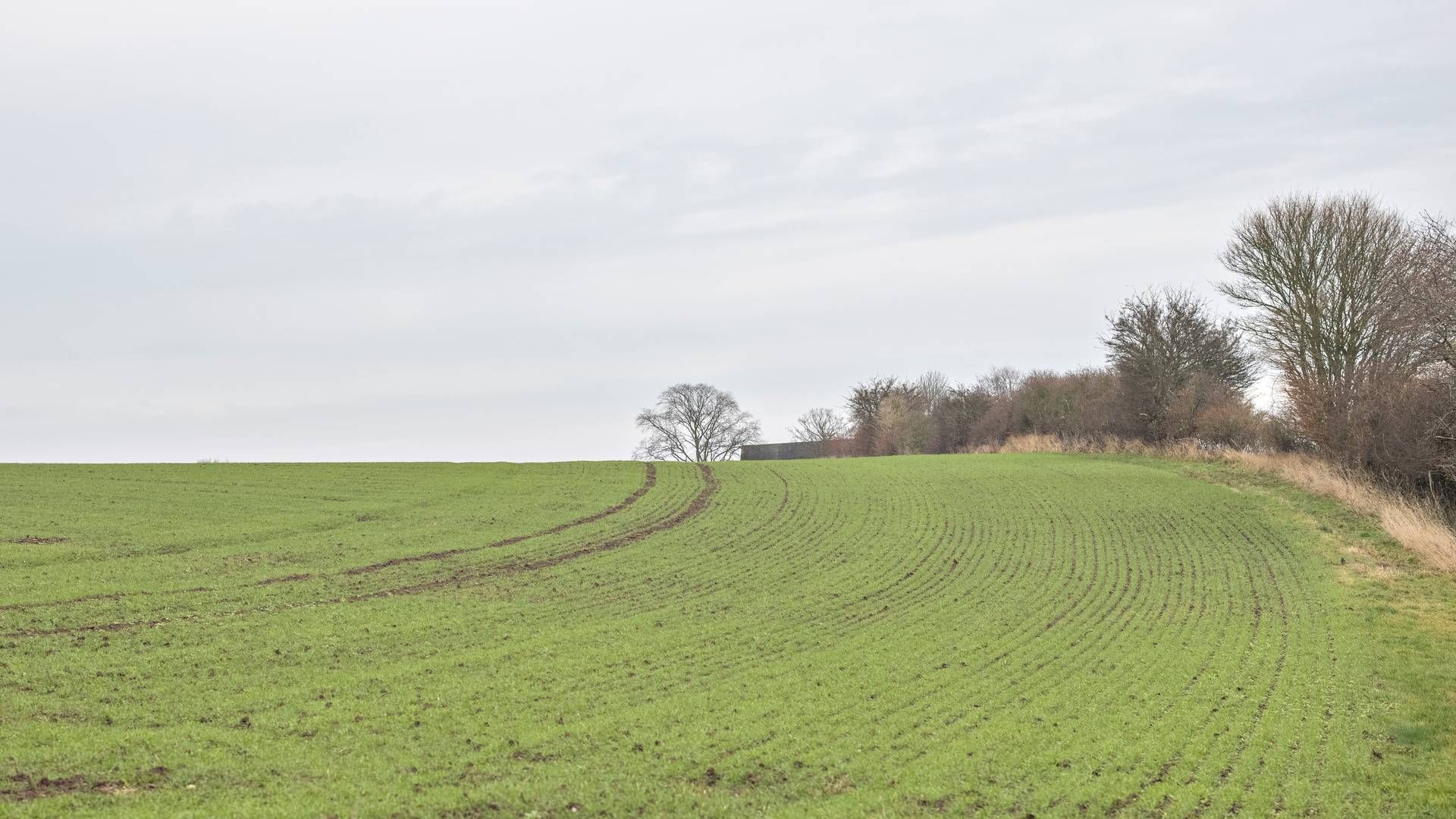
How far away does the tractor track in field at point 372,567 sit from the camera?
2136 centimetres

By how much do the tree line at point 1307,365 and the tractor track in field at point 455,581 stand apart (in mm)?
21842

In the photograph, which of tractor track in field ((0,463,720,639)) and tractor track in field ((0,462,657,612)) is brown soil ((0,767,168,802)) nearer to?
tractor track in field ((0,463,720,639))

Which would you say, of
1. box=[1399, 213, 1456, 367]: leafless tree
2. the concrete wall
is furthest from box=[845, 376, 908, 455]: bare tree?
box=[1399, 213, 1456, 367]: leafless tree

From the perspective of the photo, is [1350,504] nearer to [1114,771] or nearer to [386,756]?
[1114,771]

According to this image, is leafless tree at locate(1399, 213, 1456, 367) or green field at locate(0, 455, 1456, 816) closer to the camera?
green field at locate(0, 455, 1456, 816)

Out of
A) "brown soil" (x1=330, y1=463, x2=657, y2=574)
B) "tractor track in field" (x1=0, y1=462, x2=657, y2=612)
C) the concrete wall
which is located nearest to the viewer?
"tractor track in field" (x1=0, y1=462, x2=657, y2=612)

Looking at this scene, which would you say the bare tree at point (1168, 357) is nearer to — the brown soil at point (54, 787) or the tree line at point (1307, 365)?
the tree line at point (1307, 365)

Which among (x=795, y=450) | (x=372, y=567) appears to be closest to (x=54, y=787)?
(x=372, y=567)

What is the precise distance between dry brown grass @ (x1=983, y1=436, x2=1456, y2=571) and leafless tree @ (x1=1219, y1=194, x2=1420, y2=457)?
162 centimetres

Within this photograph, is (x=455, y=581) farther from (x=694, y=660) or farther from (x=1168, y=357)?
(x=1168, y=357)

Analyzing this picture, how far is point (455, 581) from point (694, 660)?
28.1 ft

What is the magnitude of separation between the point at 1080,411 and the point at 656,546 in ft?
137

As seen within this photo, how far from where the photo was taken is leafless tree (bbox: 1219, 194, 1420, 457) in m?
45.6

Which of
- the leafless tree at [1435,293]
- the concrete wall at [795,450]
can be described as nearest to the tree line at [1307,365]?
the leafless tree at [1435,293]
